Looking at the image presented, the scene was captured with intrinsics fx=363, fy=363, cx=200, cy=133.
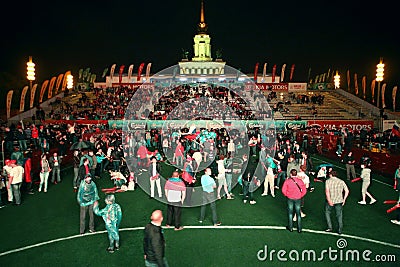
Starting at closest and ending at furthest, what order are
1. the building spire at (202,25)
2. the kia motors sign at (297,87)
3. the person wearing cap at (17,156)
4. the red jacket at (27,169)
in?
the person wearing cap at (17,156), the red jacket at (27,169), the kia motors sign at (297,87), the building spire at (202,25)

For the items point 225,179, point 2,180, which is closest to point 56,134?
point 2,180

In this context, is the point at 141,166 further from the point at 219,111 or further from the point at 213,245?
the point at 219,111

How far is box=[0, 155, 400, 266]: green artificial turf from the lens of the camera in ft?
27.7

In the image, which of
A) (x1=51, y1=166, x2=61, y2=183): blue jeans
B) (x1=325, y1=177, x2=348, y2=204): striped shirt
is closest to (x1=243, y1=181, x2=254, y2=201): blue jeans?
(x1=325, y1=177, x2=348, y2=204): striped shirt

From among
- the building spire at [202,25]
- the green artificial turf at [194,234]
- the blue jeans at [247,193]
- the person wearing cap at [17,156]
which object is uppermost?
the building spire at [202,25]

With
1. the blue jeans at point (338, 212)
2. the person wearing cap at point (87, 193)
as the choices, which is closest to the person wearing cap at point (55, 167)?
the person wearing cap at point (87, 193)

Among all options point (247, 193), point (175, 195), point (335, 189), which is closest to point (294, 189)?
point (335, 189)

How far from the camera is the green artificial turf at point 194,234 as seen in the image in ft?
27.7

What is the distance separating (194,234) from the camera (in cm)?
998

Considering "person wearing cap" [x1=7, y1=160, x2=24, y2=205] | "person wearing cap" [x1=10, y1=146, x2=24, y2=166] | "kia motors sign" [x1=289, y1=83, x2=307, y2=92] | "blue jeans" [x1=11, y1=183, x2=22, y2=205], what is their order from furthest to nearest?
1. "kia motors sign" [x1=289, y1=83, x2=307, y2=92]
2. "person wearing cap" [x1=10, y1=146, x2=24, y2=166]
3. "blue jeans" [x1=11, y1=183, x2=22, y2=205]
4. "person wearing cap" [x1=7, y1=160, x2=24, y2=205]

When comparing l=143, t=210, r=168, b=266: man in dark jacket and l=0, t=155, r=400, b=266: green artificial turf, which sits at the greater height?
l=143, t=210, r=168, b=266: man in dark jacket

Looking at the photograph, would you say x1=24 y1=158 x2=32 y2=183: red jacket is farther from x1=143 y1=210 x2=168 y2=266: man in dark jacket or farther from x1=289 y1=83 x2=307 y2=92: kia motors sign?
x1=289 y1=83 x2=307 y2=92: kia motors sign

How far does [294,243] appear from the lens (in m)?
9.30

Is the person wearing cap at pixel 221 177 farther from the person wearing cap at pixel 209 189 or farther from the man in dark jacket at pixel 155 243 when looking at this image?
the man in dark jacket at pixel 155 243
